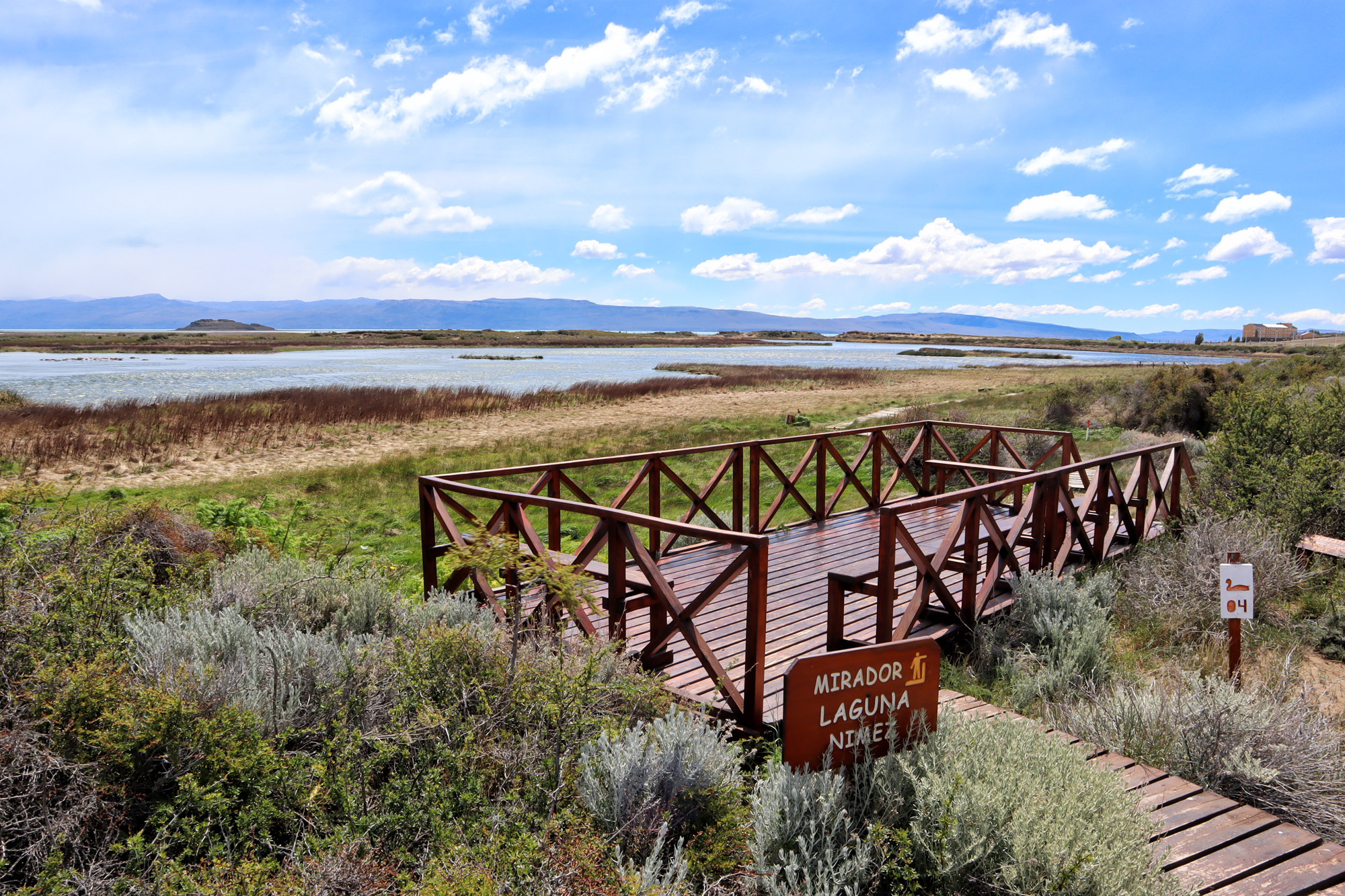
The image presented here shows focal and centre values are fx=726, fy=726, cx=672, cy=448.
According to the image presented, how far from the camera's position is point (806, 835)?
9.36 ft

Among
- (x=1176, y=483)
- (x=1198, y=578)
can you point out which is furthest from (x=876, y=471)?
(x=1198, y=578)

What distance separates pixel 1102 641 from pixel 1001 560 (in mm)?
925

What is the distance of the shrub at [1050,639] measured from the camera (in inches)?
200

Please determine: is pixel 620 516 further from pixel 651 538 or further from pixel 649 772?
pixel 651 538

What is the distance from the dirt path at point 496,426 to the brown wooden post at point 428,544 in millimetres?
6501

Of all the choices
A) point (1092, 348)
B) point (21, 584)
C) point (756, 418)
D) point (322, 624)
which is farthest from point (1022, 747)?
point (1092, 348)

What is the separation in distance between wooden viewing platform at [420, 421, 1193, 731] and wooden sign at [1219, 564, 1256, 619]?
59.6 inches

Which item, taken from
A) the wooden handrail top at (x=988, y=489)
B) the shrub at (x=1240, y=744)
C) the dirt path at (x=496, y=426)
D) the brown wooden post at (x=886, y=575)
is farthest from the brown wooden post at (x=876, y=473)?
the dirt path at (x=496, y=426)

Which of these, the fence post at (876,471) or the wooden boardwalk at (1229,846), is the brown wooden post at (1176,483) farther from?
the wooden boardwalk at (1229,846)

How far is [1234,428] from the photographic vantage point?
900 centimetres

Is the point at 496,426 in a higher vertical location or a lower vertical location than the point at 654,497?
lower

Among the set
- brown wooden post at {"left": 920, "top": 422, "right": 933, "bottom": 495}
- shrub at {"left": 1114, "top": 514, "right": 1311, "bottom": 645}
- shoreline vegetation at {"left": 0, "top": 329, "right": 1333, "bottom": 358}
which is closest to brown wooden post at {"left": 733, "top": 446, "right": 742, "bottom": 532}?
brown wooden post at {"left": 920, "top": 422, "right": 933, "bottom": 495}

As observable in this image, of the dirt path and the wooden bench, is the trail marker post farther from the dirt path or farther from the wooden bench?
the dirt path

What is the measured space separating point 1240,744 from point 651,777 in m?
3.21
